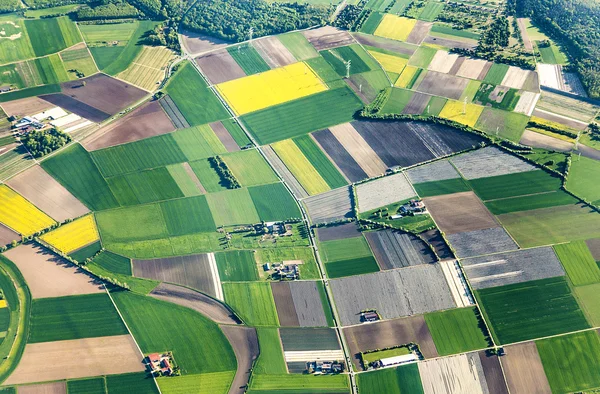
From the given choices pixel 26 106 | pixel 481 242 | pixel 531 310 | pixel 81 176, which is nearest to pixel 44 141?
pixel 81 176

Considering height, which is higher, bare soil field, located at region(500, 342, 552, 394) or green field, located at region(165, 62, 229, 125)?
green field, located at region(165, 62, 229, 125)

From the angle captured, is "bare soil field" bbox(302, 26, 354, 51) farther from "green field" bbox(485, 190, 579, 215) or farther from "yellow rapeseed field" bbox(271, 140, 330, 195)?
"green field" bbox(485, 190, 579, 215)

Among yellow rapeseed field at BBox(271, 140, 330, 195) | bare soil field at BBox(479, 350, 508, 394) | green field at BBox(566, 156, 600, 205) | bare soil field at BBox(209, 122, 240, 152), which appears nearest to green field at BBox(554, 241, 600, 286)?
green field at BBox(566, 156, 600, 205)

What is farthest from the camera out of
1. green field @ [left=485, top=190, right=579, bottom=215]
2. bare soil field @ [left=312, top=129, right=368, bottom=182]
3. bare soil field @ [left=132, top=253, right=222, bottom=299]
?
bare soil field @ [left=312, top=129, right=368, bottom=182]

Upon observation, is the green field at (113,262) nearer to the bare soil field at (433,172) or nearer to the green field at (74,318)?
the green field at (74,318)

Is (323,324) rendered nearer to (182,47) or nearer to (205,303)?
(205,303)

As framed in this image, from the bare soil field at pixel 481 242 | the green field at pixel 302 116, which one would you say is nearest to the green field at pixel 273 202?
the green field at pixel 302 116

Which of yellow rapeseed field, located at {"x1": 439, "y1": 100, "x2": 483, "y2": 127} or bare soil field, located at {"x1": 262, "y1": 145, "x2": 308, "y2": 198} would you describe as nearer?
bare soil field, located at {"x1": 262, "y1": 145, "x2": 308, "y2": 198}
